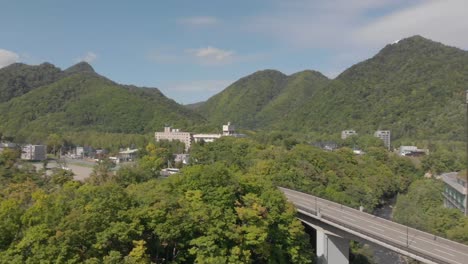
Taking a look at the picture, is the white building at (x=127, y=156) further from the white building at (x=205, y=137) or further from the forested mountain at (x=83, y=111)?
the forested mountain at (x=83, y=111)

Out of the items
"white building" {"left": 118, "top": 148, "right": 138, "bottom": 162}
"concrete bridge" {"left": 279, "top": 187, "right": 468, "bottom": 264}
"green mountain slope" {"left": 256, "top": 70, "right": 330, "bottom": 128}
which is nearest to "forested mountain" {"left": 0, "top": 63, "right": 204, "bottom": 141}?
"white building" {"left": 118, "top": 148, "right": 138, "bottom": 162}

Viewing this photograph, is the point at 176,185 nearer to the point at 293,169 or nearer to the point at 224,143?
the point at 293,169

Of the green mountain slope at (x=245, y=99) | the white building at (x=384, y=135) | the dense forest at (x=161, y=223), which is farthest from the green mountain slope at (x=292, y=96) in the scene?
the dense forest at (x=161, y=223)

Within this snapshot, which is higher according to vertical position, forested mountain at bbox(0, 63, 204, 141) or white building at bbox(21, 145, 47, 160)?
forested mountain at bbox(0, 63, 204, 141)

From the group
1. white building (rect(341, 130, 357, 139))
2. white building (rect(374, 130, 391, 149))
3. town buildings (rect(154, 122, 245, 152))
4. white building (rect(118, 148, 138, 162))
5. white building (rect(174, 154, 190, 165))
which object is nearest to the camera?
white building (rect(174, 154, 190, 165))

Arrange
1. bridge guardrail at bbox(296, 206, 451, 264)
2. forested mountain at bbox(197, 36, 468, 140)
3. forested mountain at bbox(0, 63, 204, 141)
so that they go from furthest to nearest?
forested mountain at bbox(0, 63, 204, 141) → forested mountain at bbox(197, 36, 468, 140) → bridge guardrail at bbox(296, 206, 451, 264)

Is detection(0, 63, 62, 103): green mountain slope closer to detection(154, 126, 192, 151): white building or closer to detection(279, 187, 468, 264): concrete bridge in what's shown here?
detection(154, 126, 192, 151): white building

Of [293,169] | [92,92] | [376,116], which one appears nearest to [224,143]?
[293,169]
